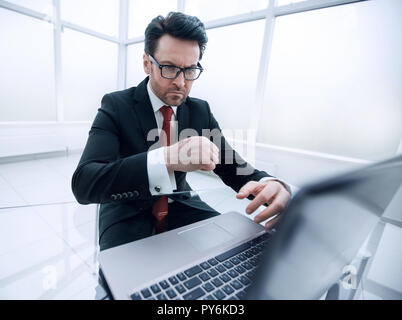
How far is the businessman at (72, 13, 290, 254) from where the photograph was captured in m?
0.72

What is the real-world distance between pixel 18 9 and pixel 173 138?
3.74 meters

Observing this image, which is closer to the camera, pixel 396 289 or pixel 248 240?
pixel 248 240

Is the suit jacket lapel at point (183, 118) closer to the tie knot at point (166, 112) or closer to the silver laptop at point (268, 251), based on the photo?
the tie knot at point (166, 112)

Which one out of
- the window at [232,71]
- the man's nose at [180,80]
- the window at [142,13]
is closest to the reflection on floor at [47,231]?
the man's nose at [180,80]

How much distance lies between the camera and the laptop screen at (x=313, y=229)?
0.68ft

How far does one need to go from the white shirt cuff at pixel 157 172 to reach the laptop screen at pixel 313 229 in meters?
0.51

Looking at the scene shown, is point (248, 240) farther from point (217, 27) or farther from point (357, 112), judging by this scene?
point (217, 27)

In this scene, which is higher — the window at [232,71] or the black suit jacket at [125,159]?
the window at [232,71]

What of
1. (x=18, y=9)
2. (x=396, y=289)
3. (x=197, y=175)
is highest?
(x=18, y=9)

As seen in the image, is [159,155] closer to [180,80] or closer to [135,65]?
[180,80]

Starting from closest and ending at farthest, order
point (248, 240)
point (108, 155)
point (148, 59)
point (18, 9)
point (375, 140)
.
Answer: point (248, 240) → point (108, 155) → point (148, 59) → point (375, 140) → point (18, 9)
